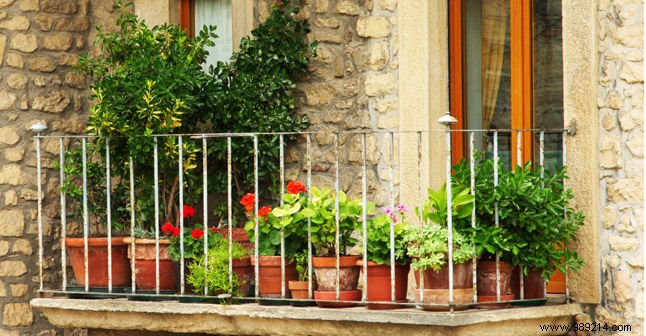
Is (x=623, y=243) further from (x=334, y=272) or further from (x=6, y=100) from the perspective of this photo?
(x=6, y=100)

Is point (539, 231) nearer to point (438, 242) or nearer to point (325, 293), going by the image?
point (438, 242)

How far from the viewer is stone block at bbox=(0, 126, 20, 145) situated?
27.1ft

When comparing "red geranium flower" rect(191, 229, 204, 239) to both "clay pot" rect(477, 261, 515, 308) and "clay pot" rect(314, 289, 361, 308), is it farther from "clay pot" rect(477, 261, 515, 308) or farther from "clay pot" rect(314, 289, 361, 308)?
"clay pot" rect(477, 261, 515, 308)

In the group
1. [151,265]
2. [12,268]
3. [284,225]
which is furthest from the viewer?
[12,268]

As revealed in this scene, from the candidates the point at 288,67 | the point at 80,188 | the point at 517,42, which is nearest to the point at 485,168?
the point at 517,42

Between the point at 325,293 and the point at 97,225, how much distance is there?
2.19 m

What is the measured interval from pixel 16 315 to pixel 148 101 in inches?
77.3

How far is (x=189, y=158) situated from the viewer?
7625mm

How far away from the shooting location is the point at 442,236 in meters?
6.34

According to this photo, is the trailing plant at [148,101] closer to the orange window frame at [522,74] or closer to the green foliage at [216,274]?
the green foliage at [216,274]

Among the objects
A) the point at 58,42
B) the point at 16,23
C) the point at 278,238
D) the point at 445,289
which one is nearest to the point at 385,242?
the point at 445,289

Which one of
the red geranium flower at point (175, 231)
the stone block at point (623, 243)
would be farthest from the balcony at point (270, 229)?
the stone block at point (623, 243)

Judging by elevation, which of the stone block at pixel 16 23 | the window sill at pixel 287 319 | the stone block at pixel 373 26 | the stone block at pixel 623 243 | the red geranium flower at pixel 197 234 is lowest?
the window sill at pixel 287 319

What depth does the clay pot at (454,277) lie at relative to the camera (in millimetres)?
6320
